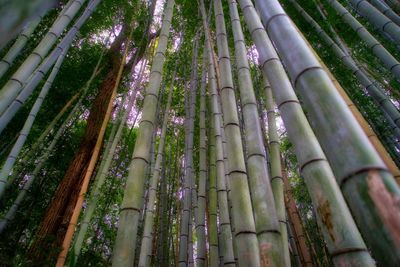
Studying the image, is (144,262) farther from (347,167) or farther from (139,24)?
(139,24)

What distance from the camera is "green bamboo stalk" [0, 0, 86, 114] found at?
160 cm

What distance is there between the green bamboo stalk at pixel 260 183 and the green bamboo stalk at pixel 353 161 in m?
0.41

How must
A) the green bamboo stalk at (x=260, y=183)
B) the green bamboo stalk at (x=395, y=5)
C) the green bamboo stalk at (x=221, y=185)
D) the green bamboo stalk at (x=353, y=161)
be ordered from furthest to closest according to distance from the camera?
1. the green bamboo stalk at (x=395, y=5)
2. the green bamboo stalk at (x=221, y=185)
3. the green bamboo stalk at (x=260, y=183)
4. the green bamboo stalk at (x=353, y=161)

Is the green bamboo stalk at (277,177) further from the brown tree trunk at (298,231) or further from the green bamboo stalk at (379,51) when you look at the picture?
the brown tree trunk at (298,231)

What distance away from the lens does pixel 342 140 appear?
74 cm

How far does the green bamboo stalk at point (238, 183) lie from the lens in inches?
48.1

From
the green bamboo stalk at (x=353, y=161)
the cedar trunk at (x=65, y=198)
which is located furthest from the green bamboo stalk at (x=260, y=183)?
the cedar trunk at (x=65, y=198)

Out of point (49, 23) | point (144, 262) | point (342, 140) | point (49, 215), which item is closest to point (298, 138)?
point (342, 140)

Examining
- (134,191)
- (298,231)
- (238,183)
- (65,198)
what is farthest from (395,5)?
(65,198)

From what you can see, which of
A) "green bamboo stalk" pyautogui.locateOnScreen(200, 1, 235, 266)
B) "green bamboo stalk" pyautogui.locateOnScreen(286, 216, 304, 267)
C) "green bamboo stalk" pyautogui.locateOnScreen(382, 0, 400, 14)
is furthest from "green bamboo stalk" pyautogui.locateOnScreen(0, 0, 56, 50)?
"green bamboo stalk" pyautogui.locateOnScreen(382, 0, 400, 14)

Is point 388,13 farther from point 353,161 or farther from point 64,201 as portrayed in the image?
point 64,201

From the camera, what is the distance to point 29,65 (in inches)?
69.4

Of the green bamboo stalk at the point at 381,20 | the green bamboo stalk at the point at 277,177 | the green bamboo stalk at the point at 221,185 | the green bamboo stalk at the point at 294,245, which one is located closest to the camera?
the green bamboo stalk at the point at 277,177

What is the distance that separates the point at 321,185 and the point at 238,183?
0.55 metres
